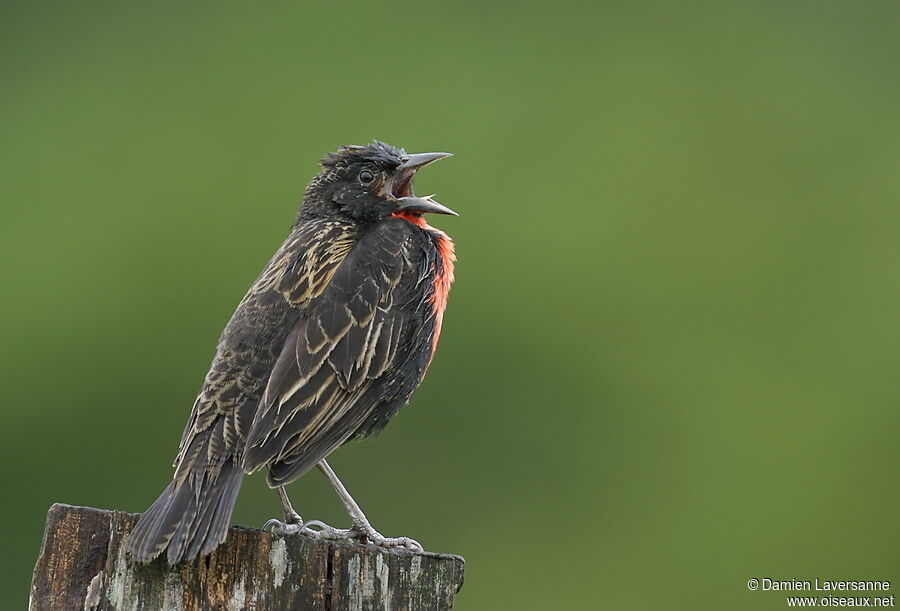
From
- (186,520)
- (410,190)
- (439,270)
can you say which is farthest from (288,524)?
(410,190)

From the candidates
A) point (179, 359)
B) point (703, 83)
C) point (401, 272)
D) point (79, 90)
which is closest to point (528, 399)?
point (179, 359)

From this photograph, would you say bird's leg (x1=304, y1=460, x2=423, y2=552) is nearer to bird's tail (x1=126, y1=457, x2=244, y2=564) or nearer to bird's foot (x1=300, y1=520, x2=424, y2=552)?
bird's foot (x1=300, y1=520, x2=424, y2=552)

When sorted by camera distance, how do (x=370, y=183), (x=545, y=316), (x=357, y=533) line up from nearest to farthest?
(x=357, y=533), (x=370, y=183), (x=545, y=316)

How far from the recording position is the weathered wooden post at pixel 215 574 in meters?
5.85

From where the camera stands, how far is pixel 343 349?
756 cm

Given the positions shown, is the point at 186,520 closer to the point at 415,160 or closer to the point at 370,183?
the point at 370,183

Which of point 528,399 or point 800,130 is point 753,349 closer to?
point 528,399

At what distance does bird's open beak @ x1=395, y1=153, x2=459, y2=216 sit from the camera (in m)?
8.24

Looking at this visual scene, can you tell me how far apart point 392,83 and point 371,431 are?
15.3m

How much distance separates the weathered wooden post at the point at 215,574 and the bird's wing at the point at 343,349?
1.05 metres

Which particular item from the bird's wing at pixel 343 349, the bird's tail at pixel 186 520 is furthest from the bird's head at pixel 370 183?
the bird's tail at pixel 186 520

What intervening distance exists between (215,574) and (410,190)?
10.6ft

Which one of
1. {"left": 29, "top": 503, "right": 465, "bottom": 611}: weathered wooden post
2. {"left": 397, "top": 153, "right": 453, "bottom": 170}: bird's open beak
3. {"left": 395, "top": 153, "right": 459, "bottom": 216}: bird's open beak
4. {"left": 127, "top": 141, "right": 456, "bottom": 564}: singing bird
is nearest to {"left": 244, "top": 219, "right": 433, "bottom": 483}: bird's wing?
{"left": 127, "top": 141, "right": 456, "bottom": 564}: singing bird

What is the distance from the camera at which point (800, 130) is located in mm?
22328
